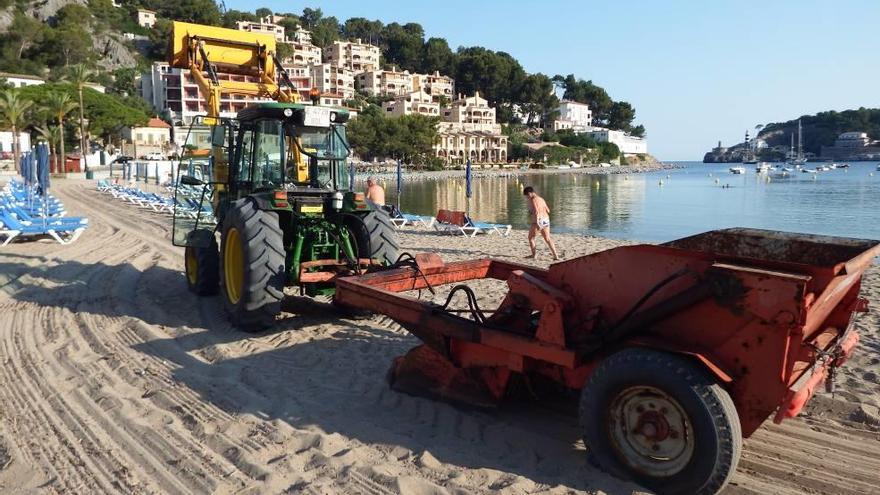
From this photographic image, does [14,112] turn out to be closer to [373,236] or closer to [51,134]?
[51,134]

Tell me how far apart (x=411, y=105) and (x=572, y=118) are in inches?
1908

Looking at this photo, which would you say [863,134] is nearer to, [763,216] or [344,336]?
[763,216]

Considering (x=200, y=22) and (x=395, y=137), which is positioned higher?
(x=200, y=22)

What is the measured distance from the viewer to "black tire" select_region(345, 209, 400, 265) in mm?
7254

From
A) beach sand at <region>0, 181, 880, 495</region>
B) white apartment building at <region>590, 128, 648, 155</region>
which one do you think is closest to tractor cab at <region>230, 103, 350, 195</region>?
beach sand at <region>0, 181, 880, 495</region>

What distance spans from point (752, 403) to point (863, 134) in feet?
698

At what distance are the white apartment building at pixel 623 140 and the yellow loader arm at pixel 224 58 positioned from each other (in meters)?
135

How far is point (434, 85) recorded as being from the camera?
127m

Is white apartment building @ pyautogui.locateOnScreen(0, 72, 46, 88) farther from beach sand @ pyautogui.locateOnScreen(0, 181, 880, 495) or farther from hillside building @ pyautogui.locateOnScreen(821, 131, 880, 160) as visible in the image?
hillside building @ pyautogui.locateOnScreen(821, 131, 880, 160)

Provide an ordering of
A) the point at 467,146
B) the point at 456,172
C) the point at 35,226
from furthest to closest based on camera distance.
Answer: the point at 467,146, the point at 456,172, the point at 35,226

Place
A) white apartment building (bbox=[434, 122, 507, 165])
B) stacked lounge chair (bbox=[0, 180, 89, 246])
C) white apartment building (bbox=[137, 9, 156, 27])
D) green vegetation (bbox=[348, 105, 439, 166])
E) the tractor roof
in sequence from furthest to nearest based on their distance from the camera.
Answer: white apartment building (bbox=[137, 9, 156, 27]), white apartment building (bbox=[434, 122, 507, 165]), green vegetation (bbox=[348, 105, 439, 166]), stacked lounge chair (bbox=[0, 180, 89, 246]), the tractor roof

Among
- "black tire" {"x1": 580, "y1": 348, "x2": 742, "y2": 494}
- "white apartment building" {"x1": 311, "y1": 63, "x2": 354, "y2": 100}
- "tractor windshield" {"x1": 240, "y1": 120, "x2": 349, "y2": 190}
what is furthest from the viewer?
"white apartment building" {"x1": 311, "y1": 63, "x2": 354, "y2": 100}

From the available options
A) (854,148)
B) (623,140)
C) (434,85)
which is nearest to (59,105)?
(434,85)

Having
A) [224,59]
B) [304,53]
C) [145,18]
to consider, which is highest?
[145,18]
